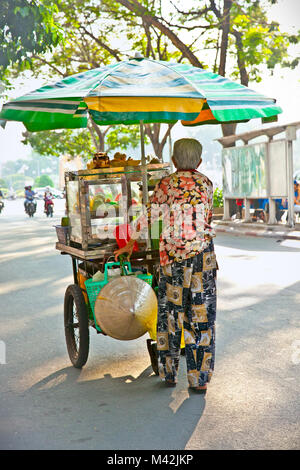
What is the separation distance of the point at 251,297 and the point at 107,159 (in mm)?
3159

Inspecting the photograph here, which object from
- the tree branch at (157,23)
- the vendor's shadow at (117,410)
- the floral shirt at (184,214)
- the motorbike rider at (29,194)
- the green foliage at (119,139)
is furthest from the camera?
the green foliage at (119,139)

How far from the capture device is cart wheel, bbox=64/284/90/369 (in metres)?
4.81

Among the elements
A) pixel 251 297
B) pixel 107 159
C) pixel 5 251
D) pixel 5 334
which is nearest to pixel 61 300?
pixel 5 334

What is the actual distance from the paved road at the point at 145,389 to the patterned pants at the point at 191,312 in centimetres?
23

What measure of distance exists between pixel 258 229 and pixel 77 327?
12.6 metres

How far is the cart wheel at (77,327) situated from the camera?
15.8 feet

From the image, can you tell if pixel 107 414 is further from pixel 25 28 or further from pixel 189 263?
pixel 25 28

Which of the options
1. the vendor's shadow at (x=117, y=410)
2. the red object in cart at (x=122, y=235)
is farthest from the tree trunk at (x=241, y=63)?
the vendor's shadow at (x=117, y=410)

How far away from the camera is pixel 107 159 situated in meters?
5.43

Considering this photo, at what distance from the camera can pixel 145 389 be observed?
4.46 meters

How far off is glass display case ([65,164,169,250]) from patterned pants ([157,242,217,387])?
89 cm

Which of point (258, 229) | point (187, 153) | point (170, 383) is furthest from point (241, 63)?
point (170, 383)

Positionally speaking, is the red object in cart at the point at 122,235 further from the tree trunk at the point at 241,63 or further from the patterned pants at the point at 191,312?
the tree trunk at the point at 241,63
